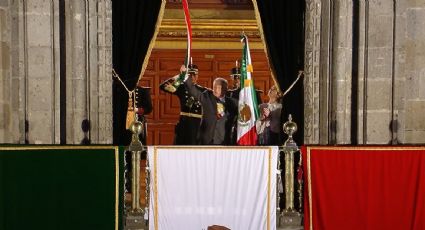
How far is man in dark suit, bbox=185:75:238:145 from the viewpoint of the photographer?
25.9 ft

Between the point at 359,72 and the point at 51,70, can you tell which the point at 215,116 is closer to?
the point at 359,72

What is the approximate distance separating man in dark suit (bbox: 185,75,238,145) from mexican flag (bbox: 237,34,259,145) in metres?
0.51

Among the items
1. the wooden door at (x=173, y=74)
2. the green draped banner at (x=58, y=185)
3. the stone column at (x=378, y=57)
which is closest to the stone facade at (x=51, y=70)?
the green draped banner at (x=58, y=185)

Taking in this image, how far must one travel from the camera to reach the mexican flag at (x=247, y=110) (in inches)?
287

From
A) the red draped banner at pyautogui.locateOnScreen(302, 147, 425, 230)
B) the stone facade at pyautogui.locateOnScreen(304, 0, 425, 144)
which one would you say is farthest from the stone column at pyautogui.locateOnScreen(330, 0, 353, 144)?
the red draped banner at pyautogui.locateOnScreen(302, 147, 425, 230)

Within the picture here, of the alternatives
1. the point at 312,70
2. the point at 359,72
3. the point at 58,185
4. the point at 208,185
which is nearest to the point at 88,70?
the point at 58,185

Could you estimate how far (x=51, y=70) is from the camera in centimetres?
705

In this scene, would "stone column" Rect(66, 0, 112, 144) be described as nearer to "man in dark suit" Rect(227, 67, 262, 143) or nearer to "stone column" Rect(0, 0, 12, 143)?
"stone column" Rect(0, 0, 12, 143)

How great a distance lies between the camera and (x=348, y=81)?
7.21m

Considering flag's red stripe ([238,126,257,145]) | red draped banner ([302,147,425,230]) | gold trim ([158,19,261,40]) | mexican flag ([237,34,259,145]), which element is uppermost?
gold trim ([158,19,261,40])

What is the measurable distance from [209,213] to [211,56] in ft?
15.3

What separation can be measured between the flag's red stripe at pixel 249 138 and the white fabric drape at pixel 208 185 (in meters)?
1.41

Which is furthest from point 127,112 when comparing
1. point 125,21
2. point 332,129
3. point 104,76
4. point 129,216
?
point 332,129

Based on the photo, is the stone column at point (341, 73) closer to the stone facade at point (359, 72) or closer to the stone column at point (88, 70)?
the stone facade at point (359, 72)
